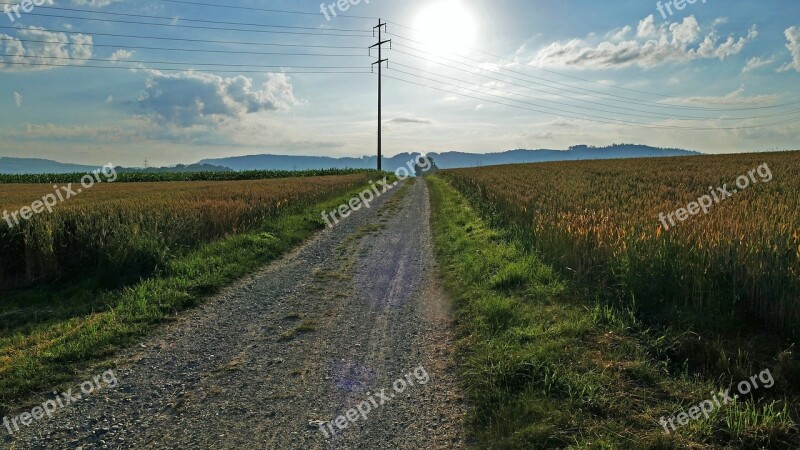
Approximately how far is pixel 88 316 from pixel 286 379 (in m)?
4.38

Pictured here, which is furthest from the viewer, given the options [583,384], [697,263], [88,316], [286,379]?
[88,316]

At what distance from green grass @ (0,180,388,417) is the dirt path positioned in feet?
1.66

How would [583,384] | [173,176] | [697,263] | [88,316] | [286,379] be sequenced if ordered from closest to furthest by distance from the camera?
[583,384] < [286,379] < [697,263] < [88,316] < [173,176]

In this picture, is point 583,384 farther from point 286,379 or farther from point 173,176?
point 173,176

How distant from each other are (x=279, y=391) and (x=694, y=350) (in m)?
4.66

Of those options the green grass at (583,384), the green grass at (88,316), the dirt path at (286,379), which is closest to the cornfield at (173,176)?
the green grass at (88,316)

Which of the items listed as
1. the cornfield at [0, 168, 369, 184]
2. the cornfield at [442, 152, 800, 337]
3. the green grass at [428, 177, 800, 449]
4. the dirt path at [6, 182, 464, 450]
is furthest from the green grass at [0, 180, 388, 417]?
the cornfield at [0, 168, 369, 184]

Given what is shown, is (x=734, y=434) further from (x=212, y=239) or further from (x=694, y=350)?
(x=212, y=239)

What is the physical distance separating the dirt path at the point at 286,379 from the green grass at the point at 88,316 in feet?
1.66

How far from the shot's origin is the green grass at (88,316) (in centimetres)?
505

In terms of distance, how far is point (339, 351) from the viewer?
18.3 feet

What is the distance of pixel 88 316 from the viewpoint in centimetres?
695

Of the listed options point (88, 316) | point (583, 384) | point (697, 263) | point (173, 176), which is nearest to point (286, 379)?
point (583, 384)

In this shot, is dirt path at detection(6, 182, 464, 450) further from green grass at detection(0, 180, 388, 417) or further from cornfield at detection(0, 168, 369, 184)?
cornfield at detection(0, 168, 369, 184)
